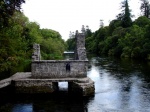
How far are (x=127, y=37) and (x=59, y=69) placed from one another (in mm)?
60152

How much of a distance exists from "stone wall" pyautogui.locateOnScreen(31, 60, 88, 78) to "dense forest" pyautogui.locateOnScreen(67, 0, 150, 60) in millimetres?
42657

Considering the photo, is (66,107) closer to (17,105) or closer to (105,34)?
(17,105)

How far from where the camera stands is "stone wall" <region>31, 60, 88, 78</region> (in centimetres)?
2750

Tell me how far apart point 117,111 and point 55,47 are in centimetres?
5077

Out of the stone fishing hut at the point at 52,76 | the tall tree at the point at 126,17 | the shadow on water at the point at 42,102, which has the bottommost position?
the shadow on water at the point at 42,102

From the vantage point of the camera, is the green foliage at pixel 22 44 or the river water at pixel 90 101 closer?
the river water at pixel 90 101

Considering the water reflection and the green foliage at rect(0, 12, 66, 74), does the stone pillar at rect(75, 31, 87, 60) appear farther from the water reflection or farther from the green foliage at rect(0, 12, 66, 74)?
the green foliage at rect(0, 12, 66, 74)

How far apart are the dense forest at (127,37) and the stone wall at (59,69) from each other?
4266 cm

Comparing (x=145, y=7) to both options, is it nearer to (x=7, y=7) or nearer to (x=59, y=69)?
(x=59, y=69)

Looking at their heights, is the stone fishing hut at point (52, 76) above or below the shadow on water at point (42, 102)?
above

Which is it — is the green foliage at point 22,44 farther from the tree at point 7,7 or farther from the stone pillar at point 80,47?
the stone pillar at point 80,47

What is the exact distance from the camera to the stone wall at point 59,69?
2750 centimetres

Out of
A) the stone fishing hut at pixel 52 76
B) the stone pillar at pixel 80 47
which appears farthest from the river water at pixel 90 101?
the stone pillar at pixel 80 47

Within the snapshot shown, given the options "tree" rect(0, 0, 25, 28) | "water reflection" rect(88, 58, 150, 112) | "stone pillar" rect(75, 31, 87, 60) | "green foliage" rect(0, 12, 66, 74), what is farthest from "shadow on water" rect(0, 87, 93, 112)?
"tree" rect(0, 0, 25, 28)
